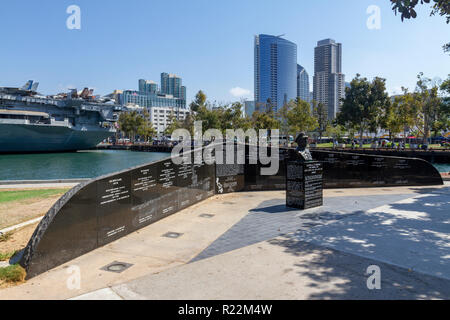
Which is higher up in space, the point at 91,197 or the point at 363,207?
the point at 91,197

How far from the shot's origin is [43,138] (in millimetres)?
68562

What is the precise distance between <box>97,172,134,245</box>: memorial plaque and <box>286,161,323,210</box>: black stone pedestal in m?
5.68

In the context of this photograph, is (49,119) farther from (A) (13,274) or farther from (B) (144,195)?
(A) (13,274)

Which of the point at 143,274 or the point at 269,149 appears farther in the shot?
the point at 269,149

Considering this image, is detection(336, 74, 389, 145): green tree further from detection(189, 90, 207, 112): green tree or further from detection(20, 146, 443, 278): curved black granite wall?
detection(20, 146, 443, 278): curved black granite wall

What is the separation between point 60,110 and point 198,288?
7393cm

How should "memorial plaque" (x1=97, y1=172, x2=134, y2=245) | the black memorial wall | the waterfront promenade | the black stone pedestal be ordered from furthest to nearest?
1. the black stone pedestal
2. "memorial plaque" (x1=97, y1=172, x2=134, y2=245)
3. the black memorial wall
4. the waterfront promenade

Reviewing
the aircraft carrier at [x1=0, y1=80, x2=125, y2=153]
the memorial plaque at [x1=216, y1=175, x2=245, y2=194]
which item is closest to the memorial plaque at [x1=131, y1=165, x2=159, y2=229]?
the memorial plaque at [x1=216, y1=175, x2=245, y2=194]

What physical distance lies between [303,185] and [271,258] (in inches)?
195

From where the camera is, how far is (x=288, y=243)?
7.21m

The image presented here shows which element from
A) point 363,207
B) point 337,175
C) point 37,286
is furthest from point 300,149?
point 37,286

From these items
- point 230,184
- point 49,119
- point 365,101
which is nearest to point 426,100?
point 365,101

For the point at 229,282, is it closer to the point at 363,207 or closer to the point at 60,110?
the point at 363,207

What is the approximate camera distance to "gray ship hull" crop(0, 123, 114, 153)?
206 feet
